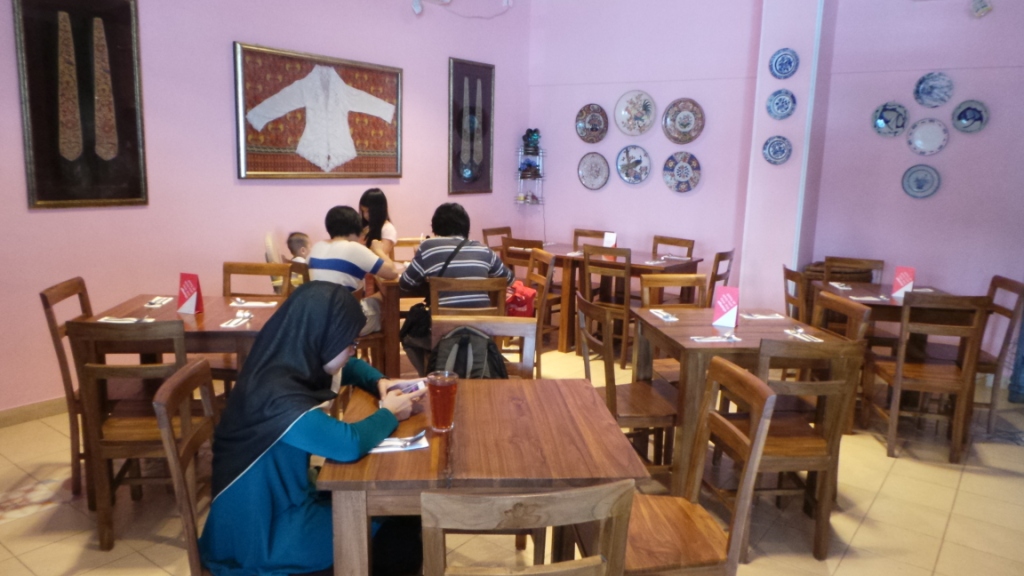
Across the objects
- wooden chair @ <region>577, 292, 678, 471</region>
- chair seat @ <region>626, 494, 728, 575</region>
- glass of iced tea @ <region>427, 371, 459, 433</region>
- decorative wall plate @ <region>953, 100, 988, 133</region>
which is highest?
decorative wall plate @ <region>953, 100, 988, 133</region>

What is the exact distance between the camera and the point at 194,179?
4.26 m

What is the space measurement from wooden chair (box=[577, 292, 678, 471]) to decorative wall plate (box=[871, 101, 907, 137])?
3.19 metres

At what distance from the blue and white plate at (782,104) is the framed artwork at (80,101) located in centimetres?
429

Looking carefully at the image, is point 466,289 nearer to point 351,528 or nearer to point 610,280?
point 351,528

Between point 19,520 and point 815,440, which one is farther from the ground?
point 815,440

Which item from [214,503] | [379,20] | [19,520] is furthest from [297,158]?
[214,503]

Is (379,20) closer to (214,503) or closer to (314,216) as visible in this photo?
(314,216)

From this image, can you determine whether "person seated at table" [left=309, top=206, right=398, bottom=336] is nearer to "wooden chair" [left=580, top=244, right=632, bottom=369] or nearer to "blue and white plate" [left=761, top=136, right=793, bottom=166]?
"wooden chair" [left=580, top=244, right=632, bottom=369]

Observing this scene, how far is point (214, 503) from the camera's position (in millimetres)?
1686

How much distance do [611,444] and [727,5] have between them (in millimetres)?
5058

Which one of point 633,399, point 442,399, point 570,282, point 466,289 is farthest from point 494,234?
point 442,399

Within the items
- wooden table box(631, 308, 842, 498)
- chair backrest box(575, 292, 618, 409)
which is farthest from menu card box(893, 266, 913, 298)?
chair backrest box(575, 292, 618, 409)

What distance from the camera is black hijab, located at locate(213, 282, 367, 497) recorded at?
165 centimetres

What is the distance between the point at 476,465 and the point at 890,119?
15.7 feet
